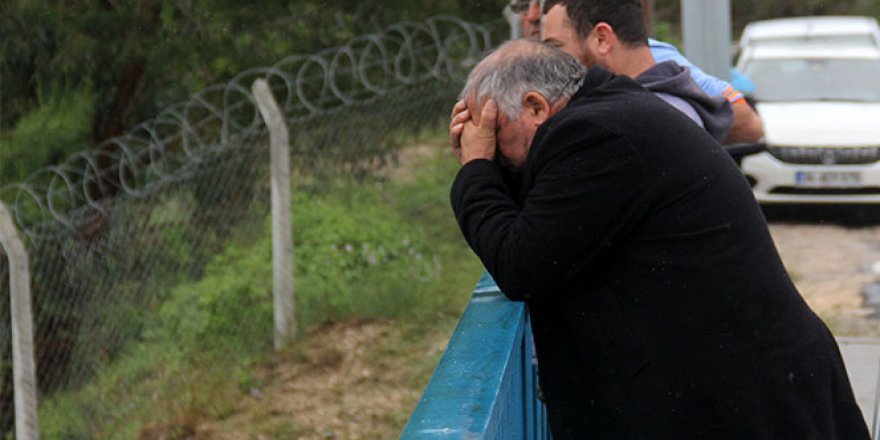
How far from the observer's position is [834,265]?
33.2 feet

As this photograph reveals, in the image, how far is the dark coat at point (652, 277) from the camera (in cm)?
247

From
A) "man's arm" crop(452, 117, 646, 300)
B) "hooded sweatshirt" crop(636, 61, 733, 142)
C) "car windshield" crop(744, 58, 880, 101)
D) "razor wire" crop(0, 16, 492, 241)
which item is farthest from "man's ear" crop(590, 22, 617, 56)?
"car windshield" crop(744, 58, 880, 101)

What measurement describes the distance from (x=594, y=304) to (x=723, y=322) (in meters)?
0.22

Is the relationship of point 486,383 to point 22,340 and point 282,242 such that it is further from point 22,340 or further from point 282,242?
point 282,242

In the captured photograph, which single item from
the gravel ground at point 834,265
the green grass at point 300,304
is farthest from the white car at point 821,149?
the green grass at point 300,304

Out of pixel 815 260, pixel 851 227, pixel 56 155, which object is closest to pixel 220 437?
pixel 56 155

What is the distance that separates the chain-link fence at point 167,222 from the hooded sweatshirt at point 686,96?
4.11m

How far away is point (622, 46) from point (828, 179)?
873 cm

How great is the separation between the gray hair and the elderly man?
2.06ft

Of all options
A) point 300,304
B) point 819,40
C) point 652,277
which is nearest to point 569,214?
point 652,277

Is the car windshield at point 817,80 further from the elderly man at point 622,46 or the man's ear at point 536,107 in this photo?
the man's ear at point 536,107

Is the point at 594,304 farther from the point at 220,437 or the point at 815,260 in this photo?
the point at 815,260

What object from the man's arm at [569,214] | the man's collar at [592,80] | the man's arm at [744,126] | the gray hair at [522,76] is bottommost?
the man's arm at [744,126]

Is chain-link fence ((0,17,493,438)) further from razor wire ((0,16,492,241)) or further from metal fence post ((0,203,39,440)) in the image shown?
metal fence post ((0,203,39,440))
